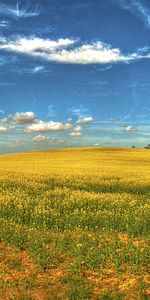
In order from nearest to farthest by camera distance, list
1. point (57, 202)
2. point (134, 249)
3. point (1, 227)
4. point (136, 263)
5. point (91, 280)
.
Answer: point (91, 280) → point (136, 263) → point (134, 249) → point (1, 227) → point (57, 202)

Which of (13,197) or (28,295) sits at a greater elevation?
(13,197)

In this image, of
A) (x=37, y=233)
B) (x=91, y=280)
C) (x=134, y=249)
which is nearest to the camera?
(x=91, y=280)

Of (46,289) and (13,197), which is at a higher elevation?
(13,197)

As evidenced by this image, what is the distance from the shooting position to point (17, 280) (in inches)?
332

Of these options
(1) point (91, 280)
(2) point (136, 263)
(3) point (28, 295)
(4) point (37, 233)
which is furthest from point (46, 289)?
(4) point (37, 233)

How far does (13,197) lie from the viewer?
16.6 metres

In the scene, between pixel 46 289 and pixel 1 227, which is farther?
pixel 1 227

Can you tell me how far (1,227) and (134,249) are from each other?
4916 mm

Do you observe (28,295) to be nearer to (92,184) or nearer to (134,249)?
(134,249)

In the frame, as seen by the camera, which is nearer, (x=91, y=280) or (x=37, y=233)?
(x=91, y=280)

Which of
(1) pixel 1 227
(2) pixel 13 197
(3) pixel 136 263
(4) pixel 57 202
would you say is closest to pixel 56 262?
(3) pixel 136 263

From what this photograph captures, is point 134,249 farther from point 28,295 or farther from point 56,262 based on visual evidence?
point 28,295

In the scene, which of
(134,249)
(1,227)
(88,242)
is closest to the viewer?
(134,249)

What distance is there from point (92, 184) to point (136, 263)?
15511 mm
